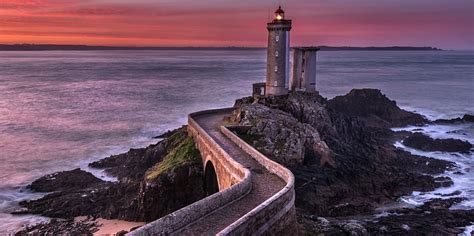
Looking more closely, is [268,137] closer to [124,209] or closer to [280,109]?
[280,109]

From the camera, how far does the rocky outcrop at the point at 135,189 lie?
3011cm

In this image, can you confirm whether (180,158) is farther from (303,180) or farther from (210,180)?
(303,180)

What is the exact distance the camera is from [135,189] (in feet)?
111

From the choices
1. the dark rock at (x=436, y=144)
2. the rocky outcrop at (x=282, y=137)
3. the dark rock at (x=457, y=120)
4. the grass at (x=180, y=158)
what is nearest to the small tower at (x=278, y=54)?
the rocky outcrop at (x=282, y=137)

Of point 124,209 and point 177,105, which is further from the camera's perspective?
point 177,105

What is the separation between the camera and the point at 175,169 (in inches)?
1216

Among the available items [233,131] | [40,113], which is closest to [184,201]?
[233,131]

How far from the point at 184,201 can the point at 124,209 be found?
154 inches

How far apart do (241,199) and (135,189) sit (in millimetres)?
16180

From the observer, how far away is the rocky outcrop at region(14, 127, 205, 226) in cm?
3011

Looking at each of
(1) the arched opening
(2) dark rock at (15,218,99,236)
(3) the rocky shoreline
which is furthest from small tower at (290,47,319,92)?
(2) dark rock at (15,218,99,236)

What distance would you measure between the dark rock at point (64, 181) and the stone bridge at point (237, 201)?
1263 centimetres

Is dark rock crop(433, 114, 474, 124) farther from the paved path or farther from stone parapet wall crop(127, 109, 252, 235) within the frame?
stone parapet wall crop(127, 109, 252, 235)

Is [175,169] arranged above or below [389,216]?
above
